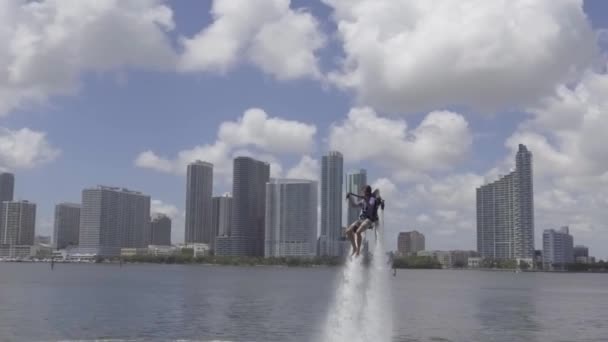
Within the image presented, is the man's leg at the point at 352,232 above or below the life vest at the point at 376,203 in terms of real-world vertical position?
below

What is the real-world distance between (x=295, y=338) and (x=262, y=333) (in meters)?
4.42

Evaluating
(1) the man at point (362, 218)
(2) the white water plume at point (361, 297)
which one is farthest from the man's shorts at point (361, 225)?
(2) the white water plume at point (361, 297)

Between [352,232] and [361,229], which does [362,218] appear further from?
[352,232]

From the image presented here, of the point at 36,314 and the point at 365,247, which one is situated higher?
the point at 365,247

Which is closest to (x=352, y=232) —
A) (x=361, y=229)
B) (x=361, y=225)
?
(x=361, y=229)

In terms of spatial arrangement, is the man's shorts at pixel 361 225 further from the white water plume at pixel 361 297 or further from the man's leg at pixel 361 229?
the white water plume at pixel 361 297

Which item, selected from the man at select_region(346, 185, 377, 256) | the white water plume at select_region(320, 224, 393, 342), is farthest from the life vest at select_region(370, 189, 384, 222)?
the white water plume at select_region(320, 224, 393, 342)

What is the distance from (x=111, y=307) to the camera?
108 m

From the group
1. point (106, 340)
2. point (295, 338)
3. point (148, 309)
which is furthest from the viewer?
point (148, 309)

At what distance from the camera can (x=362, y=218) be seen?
118 ft

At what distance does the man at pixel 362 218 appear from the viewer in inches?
1414

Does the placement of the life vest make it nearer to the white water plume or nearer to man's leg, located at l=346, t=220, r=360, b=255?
man's leg, located at l=346, t=220, r=360, b=255

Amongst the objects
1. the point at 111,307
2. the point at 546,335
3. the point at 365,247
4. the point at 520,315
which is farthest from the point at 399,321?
the point at 365,247

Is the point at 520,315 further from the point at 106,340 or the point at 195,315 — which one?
the point at 106,340
